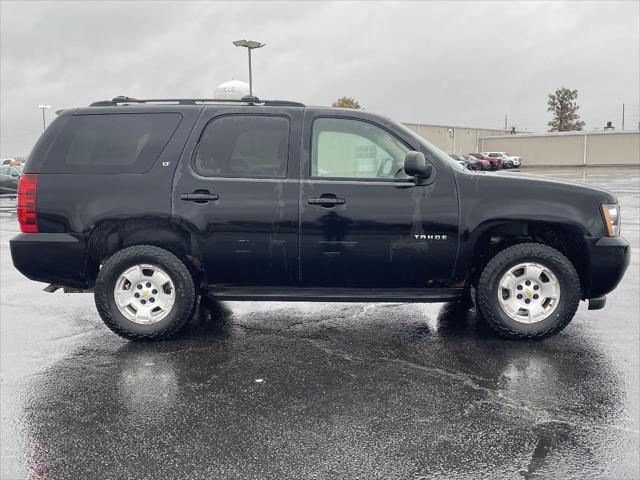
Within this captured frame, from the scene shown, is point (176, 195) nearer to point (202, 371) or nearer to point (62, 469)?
point (202, 371)

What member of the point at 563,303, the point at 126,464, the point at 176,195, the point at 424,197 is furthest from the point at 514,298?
the point at 126,464

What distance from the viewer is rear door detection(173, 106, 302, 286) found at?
5.04 m

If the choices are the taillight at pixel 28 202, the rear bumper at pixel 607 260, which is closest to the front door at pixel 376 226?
the rear bumper at pixel 607 260

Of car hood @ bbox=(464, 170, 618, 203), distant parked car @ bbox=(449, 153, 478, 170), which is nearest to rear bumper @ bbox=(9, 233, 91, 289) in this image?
car hood @ bbox=(464, 170, 618, 203)

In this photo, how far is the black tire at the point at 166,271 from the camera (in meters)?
5.08

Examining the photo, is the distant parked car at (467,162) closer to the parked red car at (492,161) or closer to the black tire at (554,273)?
the black tire at (554,273)

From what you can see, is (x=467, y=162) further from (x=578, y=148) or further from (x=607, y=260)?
(x=578, y=148)

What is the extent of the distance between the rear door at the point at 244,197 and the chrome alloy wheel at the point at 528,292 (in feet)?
5.84

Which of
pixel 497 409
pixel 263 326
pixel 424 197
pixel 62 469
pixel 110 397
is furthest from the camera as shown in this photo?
pixel 263 326

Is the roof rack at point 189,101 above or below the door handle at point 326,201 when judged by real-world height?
above

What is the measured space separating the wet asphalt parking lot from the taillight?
1.02 meters

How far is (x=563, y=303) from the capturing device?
5.02 meters

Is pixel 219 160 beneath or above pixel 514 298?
above

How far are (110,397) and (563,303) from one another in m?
3.57
